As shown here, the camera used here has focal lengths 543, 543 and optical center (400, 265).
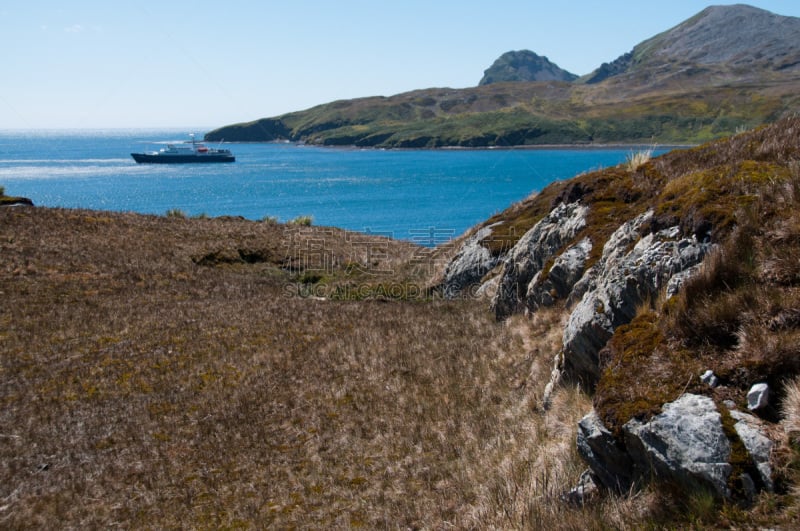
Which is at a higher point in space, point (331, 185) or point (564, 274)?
point (564, 274)

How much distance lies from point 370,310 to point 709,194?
486 inches

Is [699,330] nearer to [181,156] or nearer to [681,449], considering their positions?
[681,449]

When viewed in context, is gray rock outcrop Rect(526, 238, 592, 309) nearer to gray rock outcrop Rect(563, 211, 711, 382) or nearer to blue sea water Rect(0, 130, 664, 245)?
gray rock outcrop Rect(563, 211, 711, 382)

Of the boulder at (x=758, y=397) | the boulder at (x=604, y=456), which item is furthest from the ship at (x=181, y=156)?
the boulder at (x=758, y=397)

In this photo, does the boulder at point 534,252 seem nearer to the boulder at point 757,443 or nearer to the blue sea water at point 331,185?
the boulder at point 757,443

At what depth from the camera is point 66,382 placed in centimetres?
1194

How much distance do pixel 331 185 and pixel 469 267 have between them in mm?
97282

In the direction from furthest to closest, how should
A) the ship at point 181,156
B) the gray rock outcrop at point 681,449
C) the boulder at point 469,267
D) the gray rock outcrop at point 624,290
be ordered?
the ship at point 181,156, the boulder at point 469,267, the gray rock outcrop at point 624,290, the gray rock outcrop at point 681,449

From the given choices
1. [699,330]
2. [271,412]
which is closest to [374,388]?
[271,412]

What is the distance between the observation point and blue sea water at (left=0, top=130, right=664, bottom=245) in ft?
264

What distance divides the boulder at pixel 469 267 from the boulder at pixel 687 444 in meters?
15.2

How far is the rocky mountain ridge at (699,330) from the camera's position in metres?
4.39

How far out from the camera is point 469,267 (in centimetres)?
2070

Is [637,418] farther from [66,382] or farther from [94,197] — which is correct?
[94,197]
